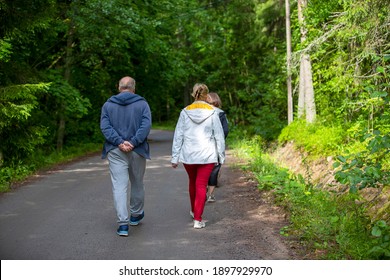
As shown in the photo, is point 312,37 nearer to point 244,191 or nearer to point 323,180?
point 323,180

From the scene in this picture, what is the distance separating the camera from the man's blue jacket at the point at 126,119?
638cm

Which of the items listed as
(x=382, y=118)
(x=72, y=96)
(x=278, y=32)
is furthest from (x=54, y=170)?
(x=278, y=32)

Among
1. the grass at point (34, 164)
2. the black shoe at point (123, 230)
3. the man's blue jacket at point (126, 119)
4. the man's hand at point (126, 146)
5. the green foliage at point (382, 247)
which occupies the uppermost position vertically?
the man's blue jacket at point (126, 119)

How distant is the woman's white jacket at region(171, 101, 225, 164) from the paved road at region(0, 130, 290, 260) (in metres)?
1.00

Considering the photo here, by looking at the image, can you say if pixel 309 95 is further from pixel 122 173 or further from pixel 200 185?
pixel 122 173

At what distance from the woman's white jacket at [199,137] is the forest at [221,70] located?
5.74 feet

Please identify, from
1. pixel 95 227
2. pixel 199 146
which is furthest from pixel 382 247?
pixel 95 227

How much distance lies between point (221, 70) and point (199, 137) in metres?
27.1

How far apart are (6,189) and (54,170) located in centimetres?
357

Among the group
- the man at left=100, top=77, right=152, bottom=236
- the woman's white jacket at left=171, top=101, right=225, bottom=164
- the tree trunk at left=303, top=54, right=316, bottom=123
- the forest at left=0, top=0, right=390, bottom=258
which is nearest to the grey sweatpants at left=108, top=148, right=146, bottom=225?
the man at left=100, top=77, right=152, bottom=236

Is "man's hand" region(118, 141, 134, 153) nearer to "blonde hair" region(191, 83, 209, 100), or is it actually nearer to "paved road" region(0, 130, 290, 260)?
"paved road" region(0, 130, 290, 260)

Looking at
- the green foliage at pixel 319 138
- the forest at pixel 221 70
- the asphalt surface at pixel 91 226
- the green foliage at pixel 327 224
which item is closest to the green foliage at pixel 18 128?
the forest at pixel 221 70

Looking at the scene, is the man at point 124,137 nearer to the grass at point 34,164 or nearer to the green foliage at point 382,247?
the green foliage at point 382,247

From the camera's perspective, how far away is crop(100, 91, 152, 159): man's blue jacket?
638 centimetres
